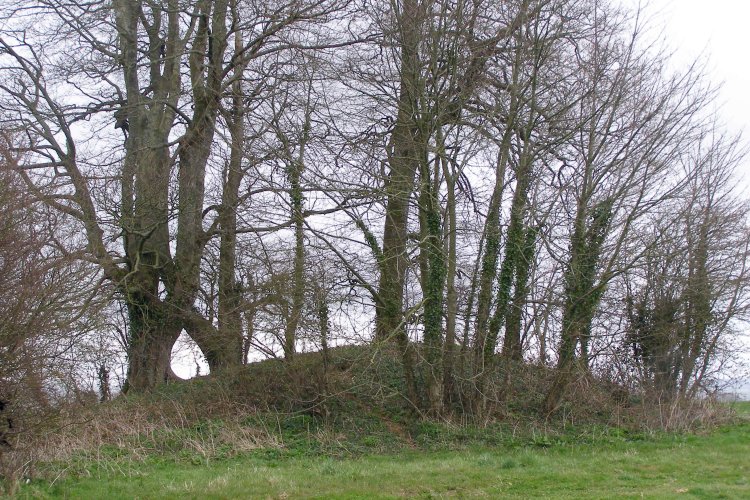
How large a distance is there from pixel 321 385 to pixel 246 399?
6.02 ft

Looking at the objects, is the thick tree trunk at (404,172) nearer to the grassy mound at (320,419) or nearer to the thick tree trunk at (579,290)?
the grassy mound at (320,419)

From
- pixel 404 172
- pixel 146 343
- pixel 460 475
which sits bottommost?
pixel 460 475

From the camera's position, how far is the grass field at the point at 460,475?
908 centimetres

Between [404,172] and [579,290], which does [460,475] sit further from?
[404,172]

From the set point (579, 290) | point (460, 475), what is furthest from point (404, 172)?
point (460, 475)

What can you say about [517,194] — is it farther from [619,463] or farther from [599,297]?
[619,463]

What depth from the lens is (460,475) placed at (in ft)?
33.0

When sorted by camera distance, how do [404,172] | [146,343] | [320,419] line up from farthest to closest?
[146,343]
[404,172]
[320,419]

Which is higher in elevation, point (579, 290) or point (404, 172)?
point (404, 172)

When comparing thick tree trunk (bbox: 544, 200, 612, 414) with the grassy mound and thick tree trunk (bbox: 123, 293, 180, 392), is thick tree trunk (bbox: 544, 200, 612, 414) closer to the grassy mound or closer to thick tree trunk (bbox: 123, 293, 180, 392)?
the grassy mound

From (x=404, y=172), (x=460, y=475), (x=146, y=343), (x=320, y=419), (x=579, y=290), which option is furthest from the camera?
(x=146, y=343)

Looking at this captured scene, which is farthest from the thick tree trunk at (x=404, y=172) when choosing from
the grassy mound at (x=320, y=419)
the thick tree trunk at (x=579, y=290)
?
the thick tree trunk at (x=579, y=290)

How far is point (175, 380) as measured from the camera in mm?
19406

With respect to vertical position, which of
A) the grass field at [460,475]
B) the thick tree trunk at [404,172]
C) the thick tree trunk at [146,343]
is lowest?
the grass field at [460,475]
